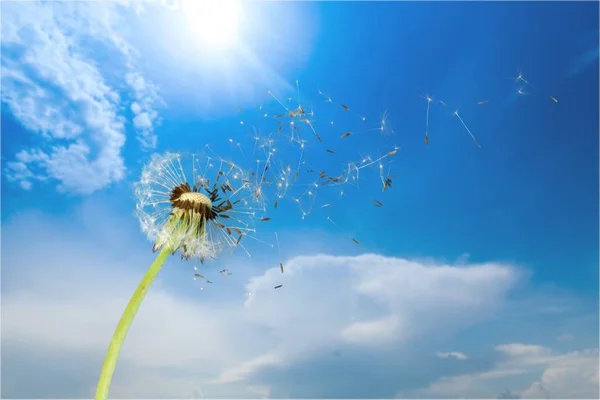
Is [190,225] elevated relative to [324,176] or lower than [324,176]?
lower

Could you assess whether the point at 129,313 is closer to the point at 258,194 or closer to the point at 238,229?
the point at 238,229

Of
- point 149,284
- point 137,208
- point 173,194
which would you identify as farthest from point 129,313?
point 137,208

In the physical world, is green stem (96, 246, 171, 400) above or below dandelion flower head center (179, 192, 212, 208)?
below

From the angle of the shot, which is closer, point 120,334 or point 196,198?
point 120,334

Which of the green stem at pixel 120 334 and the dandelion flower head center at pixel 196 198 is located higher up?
the dandelion flower head center at pixel 196 198

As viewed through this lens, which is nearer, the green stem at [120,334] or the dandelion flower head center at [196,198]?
the green stem at [120,334]

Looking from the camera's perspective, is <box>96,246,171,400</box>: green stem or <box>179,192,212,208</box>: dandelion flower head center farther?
<box>179,192,212,208</box>: dandelion flower head center

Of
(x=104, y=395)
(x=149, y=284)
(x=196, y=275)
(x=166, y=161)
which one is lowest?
(x=104, y=395)

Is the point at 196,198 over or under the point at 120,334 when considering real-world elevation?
over
